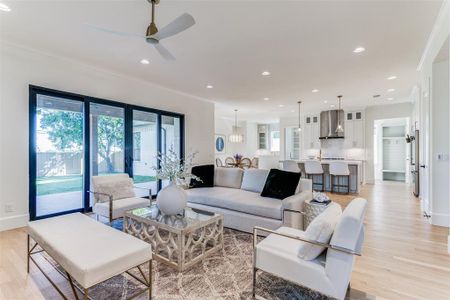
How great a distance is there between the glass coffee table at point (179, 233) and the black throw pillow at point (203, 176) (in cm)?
153

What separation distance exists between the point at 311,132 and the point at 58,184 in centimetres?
863

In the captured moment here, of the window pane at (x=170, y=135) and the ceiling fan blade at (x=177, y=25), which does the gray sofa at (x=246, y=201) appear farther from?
the ceiling fan blade at (x=177, y=25)

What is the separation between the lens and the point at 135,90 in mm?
5211

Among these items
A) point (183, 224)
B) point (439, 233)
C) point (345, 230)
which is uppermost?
point (345, 230)

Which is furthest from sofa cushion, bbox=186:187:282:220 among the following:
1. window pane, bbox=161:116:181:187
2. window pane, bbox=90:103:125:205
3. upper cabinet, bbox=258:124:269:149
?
upper cabinet, bbox=258:124:269:149

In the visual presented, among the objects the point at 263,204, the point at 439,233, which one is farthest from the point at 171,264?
the point at 439,233

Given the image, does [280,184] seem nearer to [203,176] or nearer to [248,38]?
[203,176]

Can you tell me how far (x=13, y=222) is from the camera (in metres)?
3.49

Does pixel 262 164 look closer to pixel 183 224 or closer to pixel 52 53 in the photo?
pixel 183 224

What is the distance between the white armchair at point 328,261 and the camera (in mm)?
1549

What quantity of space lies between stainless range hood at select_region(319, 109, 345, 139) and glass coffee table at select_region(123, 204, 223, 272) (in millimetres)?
7064

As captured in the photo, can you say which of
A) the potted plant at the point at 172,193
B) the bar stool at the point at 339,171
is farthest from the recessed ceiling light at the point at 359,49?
the bar stool at the point at 339,171

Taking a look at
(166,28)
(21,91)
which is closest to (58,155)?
(21,91)

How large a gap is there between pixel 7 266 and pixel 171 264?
1.78 m
